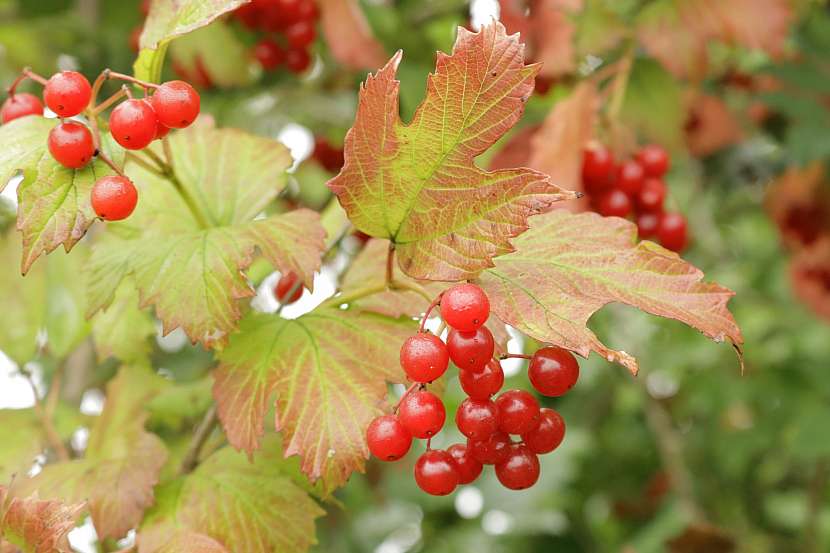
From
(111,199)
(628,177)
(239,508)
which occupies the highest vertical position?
(111,199)

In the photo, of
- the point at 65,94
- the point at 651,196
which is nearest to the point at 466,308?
the point at 65,94

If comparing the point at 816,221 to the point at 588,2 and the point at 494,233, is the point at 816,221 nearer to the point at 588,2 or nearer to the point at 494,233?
the point at 588,2

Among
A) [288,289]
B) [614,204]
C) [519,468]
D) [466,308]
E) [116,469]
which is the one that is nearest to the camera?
[466,308]

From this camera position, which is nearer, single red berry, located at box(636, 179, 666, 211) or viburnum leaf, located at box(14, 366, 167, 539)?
viburnum leaf, located at box(14, 366, 167, 539)

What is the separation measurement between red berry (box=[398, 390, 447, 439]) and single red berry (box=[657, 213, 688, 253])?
0.84 meters

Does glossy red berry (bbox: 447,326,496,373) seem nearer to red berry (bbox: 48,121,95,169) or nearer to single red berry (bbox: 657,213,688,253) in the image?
red berry (bbox: 48,121,95,169)

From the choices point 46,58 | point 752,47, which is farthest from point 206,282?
point 46,58

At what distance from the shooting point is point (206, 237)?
0.95m

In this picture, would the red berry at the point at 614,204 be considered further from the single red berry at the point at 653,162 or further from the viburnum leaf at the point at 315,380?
the viburnum leaf at the point at 315,380

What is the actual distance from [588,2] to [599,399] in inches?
61.7

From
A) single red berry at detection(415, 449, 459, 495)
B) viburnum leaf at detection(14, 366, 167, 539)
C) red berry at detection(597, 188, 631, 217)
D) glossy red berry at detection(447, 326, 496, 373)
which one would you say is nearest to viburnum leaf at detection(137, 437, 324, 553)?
viburnum leaf at detection(14, 366, 167, 539)

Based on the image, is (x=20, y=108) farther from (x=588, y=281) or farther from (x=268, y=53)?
(x=268, y=53)

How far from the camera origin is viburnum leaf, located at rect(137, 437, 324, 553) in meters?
0.96

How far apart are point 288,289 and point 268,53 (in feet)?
3.15
